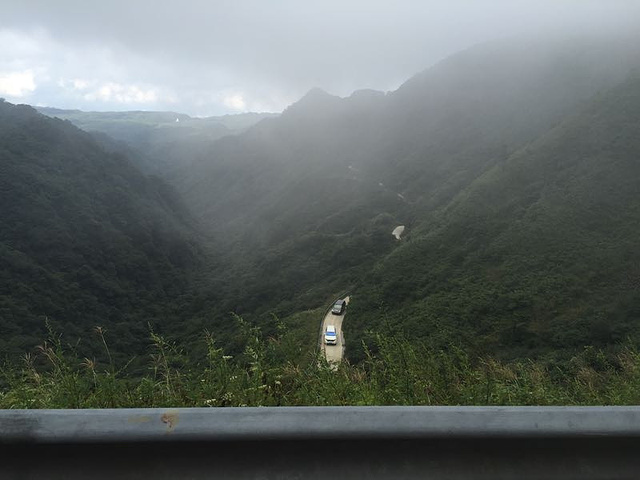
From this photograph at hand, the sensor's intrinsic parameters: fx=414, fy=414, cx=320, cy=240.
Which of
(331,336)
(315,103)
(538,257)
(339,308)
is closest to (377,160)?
(315,103)

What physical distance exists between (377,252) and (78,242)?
50.3 meters

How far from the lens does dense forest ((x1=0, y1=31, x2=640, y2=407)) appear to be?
4238mm

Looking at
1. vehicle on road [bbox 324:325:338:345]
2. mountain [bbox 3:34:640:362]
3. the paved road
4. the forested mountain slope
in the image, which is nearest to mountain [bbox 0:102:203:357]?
mountain [bbox 3:34:640:362]

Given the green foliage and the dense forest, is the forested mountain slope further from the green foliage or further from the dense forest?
the green foliage

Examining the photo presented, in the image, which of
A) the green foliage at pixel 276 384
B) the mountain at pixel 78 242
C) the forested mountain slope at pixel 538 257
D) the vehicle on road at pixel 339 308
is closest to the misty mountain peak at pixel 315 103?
the mountain at pixel 78 242

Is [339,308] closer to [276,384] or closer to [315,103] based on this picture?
[276,384]

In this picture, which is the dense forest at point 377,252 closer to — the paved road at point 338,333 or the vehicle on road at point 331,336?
the paved road at point 338,333

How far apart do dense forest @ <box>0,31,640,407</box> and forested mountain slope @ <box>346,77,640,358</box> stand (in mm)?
207

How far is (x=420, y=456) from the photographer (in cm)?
197

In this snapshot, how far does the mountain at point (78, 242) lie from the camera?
5372cm

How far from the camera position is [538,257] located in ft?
115

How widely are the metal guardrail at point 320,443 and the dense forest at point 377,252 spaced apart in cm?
142

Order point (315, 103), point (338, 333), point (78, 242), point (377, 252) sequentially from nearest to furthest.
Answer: point (338, 333), point (377, 252), point (78, 242), point (315, 103)

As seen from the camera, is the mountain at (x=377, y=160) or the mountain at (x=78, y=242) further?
the mountain at (x=377, y=160)
